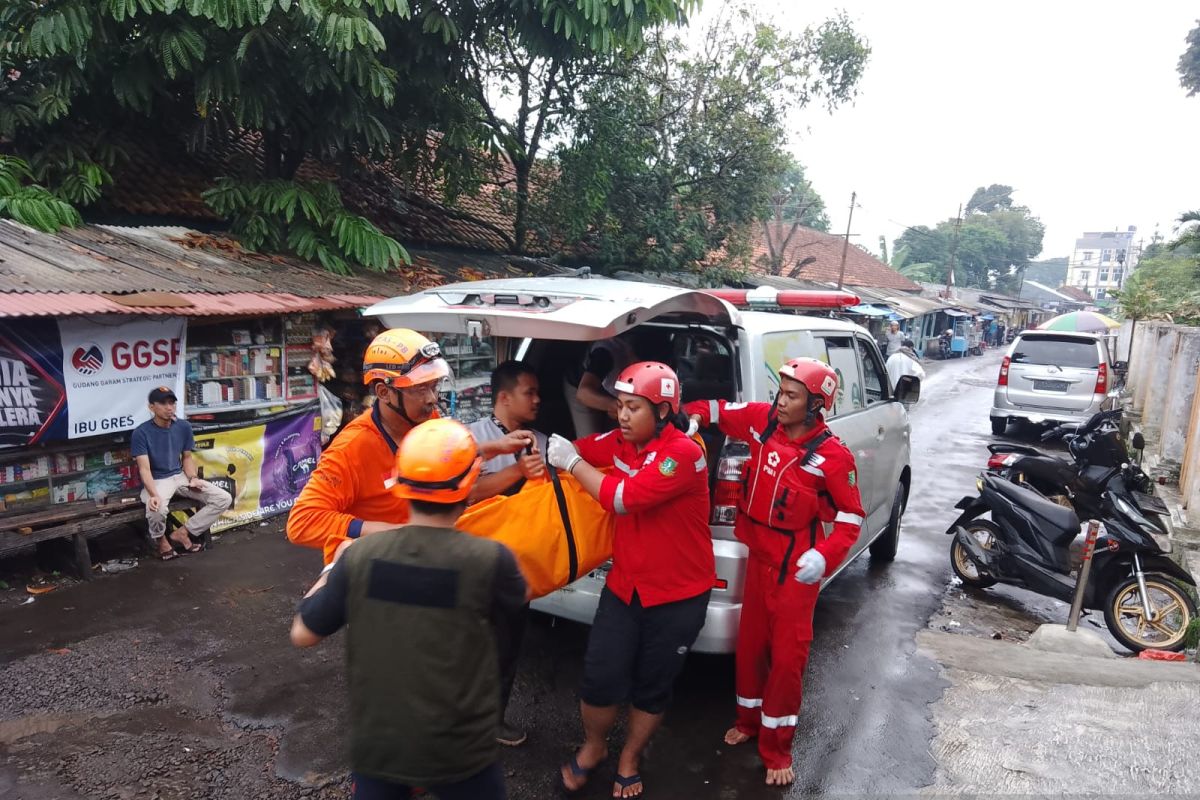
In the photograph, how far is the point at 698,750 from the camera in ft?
11.3

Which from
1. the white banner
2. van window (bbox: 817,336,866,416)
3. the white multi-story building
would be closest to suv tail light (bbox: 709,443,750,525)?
van window (bbox: 817,336,866,416)

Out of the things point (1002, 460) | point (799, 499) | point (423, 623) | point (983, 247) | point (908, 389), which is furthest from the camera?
Result: point (983, 247)

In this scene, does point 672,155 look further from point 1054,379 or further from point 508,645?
point 508,645

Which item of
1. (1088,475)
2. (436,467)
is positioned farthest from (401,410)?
(1088,475)

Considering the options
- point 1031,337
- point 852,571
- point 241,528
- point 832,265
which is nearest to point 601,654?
point 852,571

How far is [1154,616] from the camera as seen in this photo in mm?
4742

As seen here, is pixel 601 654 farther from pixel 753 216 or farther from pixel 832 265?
pixel 832 265

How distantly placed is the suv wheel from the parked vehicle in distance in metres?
7.35

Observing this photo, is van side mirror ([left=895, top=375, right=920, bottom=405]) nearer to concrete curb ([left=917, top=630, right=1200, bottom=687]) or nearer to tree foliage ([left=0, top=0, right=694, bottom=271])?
concrete curb ([left=917, top=630, right=1200, bottom=687])

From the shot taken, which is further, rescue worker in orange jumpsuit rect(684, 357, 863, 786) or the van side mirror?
the van side mirror

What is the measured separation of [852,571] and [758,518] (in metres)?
3.17

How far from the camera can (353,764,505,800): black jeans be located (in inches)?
77.9

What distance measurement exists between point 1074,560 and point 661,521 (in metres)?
3.77

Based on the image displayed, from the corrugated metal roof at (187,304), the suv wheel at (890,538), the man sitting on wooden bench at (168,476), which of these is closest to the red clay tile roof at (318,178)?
the corrugated metal roof at (187,304)
